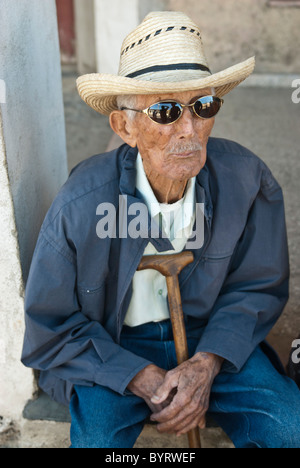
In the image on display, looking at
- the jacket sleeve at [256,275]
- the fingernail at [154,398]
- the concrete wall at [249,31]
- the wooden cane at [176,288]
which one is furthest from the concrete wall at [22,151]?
the concrete wall at [249,31]

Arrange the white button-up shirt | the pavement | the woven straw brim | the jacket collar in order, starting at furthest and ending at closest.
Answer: the pavement → the white button-up shirt → the jacket collar → the woven straw brim

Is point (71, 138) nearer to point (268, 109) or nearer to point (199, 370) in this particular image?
point (268, 109)

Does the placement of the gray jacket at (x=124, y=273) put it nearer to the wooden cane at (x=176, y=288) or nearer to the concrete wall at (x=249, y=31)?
the wooden cane at (x=176, y=288)

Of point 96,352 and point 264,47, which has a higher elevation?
point 264,47

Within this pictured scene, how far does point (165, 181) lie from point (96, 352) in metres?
0.68

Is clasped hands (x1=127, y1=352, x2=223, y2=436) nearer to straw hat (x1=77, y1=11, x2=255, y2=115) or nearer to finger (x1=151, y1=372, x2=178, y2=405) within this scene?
finger (x1=151, y1=372, x2=178, y2=405)

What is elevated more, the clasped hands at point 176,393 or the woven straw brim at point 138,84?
the woven straw brim at point 138,84

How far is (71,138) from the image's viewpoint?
5.21m

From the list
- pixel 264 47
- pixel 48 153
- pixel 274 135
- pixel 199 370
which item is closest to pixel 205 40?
pixel 264 47

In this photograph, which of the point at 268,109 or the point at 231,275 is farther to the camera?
the point at 268,109

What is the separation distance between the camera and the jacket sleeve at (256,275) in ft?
6.89

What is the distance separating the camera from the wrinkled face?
1861 mm

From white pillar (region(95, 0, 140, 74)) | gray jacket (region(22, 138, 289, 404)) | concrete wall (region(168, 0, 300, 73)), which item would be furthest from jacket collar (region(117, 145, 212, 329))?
concrete wall (region(168, 0, 300, 73))

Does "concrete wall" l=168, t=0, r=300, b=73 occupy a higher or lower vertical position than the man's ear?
higher
